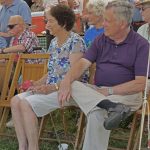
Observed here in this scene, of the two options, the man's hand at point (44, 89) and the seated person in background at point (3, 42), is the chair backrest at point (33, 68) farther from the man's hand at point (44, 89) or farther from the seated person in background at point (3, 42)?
the seated person in background at point (3, 42)

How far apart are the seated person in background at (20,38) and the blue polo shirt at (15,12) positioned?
0.57m

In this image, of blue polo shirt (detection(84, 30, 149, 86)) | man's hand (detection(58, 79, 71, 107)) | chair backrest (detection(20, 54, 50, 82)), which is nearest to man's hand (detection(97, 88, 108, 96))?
blue polo shirt (detection(84, 30, 149, 86))

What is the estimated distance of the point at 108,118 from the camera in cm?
389

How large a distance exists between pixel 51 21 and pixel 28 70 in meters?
0.78

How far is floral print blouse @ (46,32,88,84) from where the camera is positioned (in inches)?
196

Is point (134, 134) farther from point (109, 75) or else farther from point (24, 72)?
point (24, 72)

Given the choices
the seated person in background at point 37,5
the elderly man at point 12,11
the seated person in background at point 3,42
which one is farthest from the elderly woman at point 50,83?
the seated person in background at point 37,5

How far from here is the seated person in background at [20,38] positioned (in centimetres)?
634

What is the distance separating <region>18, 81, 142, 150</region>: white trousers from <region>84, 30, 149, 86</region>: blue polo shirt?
231 millimetres

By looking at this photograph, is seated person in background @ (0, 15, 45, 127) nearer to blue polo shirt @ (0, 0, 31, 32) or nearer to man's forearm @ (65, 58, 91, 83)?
blue polo shirt @ (0, 0, 31, 32)

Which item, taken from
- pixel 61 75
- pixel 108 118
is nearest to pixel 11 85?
pixel 61 75

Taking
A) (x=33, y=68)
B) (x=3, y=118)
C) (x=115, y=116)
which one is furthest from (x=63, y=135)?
(x=115, y=116)

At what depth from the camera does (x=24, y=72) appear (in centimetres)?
561

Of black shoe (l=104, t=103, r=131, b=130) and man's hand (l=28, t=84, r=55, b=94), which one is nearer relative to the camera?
black shoe (l=104, t=103, r=131, b=130)
